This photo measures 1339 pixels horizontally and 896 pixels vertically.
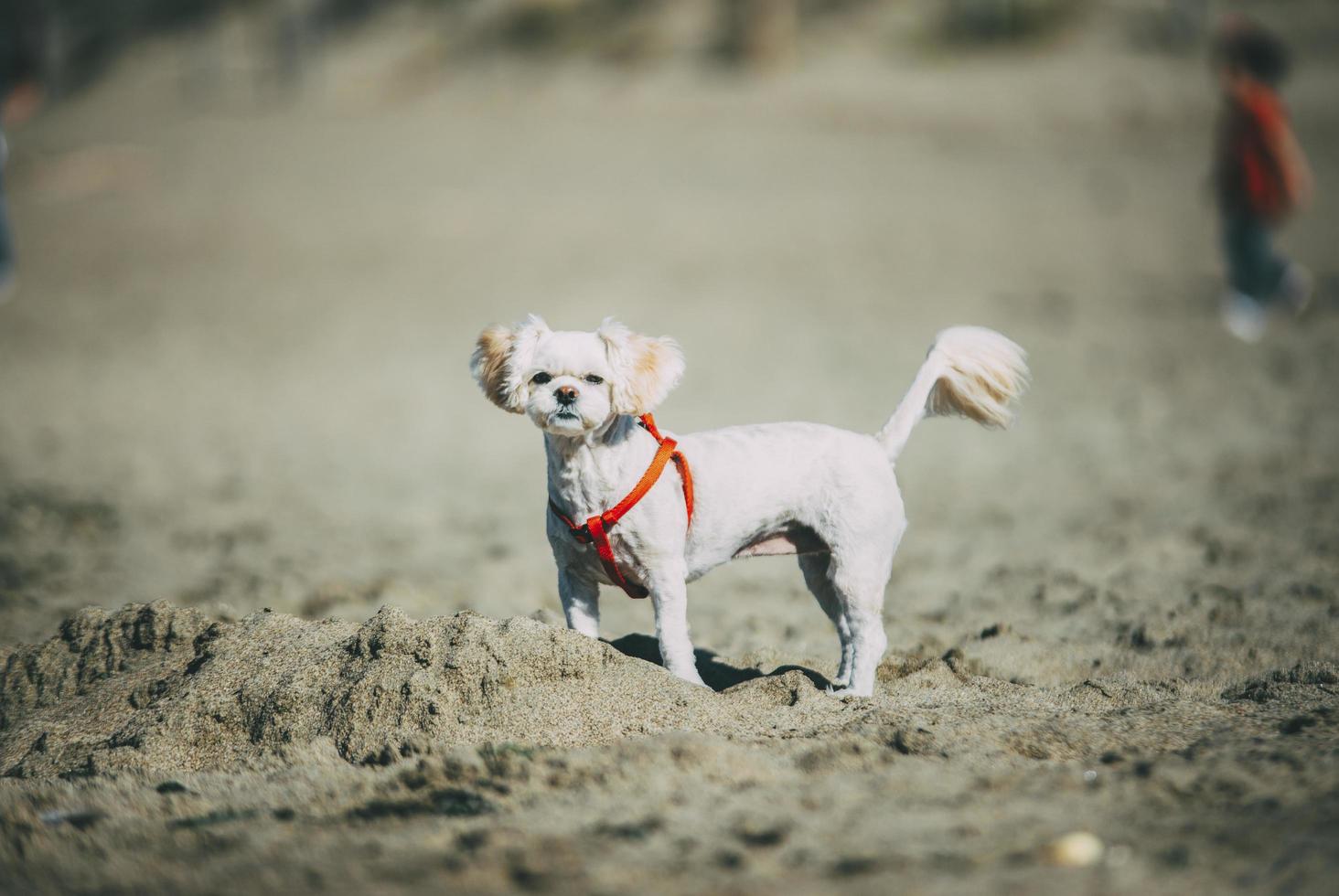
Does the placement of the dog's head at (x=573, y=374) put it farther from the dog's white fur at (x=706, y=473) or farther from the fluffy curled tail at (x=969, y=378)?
the fluffy curled tail at (x=969, y=378)

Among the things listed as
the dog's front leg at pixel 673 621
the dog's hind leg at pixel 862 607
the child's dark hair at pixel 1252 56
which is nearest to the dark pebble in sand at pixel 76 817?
the dog's front leg at pixel 673 621

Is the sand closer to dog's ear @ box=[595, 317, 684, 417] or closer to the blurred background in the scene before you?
the blurred background

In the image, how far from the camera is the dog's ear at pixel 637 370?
11.2 feet

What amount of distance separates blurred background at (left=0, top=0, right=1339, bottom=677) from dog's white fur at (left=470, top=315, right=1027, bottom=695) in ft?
3.02

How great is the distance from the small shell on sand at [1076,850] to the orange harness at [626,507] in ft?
4.67

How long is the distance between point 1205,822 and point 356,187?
53.7ft

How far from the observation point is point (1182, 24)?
81.6ft

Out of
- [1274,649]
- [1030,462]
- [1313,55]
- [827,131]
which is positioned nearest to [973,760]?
[1274,649]

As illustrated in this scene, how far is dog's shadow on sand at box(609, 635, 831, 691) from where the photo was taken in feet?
13.2

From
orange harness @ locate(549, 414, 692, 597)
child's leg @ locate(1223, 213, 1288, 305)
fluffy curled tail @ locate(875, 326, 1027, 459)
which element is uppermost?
child's leg @ locate(1223, 213, 1288, 305)

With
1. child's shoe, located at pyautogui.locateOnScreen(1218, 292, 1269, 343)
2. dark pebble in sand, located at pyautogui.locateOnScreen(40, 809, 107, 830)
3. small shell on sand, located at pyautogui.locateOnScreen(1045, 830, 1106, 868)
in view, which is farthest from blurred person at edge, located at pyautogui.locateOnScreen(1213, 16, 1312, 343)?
dark pebble in sand, located at pyautogui.locateOnScreen(40, 809, 107, 830)

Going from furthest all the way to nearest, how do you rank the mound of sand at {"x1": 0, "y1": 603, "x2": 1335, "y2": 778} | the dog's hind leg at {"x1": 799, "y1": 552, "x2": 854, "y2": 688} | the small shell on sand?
the dog's hind leg at {"x1": 799, "y1": 552, "x2": 854, "y2": 688}, the mound of sand at {"x1": 0, "y1": 603, "x2": 1335, "y2": 778}, the small shell on sand

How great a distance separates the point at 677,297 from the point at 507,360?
8.82 metres

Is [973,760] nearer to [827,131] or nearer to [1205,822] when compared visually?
[1205,822]
